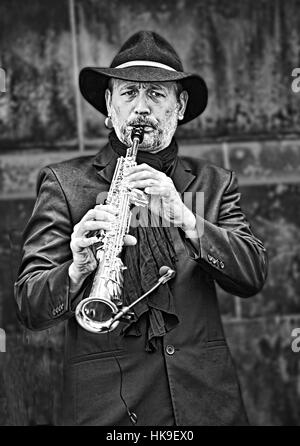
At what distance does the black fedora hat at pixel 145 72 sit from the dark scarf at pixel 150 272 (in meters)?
0.34

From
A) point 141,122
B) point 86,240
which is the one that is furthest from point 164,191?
point 141,122

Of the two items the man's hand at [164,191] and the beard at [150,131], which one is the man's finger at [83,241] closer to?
the man's hand at [164,191]

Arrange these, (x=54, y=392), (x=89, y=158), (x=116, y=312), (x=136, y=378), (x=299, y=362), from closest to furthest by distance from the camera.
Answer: (x=116, y=312) → (x=136, y=378) → (x=89, y=158) → (x=54, y=392) → (x=299, y=362)

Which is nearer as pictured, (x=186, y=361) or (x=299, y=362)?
(x=186, y=361)

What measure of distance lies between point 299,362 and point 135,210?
1850mm

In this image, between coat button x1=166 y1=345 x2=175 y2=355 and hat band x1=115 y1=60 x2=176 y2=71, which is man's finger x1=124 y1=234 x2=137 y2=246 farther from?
hat band x1=115 y1=60 x2=176 y2=71

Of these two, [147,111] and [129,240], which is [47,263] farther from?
[147,111]

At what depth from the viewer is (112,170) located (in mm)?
4379

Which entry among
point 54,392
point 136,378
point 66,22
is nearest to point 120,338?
point 136,378

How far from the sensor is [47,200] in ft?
14.1

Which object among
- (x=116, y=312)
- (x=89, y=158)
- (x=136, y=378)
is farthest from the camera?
(x=89, y=158)

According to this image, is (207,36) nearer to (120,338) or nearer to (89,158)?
(89,158)

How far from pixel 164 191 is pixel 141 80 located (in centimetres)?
59

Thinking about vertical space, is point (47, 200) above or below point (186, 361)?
above
